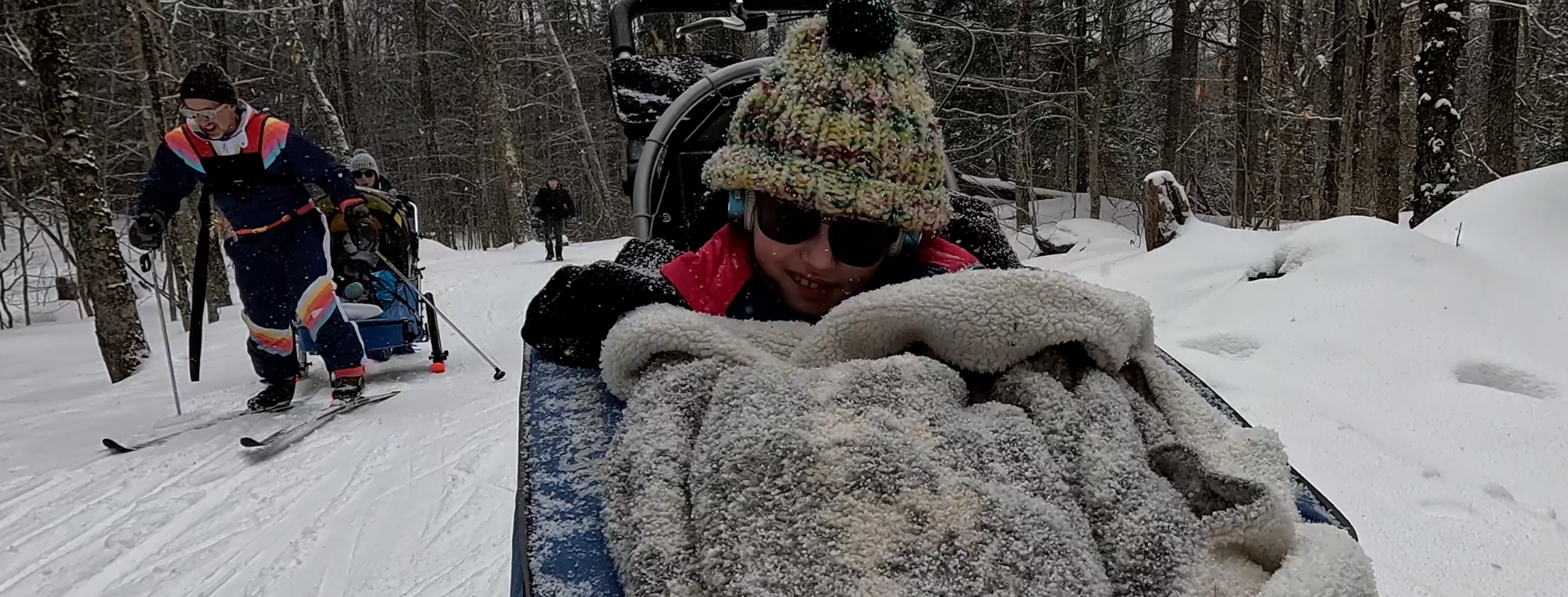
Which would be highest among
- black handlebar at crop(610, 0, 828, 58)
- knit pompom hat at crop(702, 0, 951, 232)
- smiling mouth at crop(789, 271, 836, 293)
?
black handlebar at crop(610, 0, 828, 58)

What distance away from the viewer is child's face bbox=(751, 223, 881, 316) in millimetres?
1435

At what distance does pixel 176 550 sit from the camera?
2.61 metres

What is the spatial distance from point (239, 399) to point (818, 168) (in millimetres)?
4237

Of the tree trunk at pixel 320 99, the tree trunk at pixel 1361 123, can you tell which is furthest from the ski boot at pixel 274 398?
the tree trunk at pixel 1361 123

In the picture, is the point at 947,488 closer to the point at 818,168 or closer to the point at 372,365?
the point at 818,168

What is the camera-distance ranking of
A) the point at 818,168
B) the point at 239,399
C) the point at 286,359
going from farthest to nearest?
the point at 239,399
the point at 286,359
the point at 818,168

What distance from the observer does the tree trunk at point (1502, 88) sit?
870cm

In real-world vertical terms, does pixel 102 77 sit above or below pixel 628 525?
above

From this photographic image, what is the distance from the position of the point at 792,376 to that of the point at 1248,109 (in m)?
13.1

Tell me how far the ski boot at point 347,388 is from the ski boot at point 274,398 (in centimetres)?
20

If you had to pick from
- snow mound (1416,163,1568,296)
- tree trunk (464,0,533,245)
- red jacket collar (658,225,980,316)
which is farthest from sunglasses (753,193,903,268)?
tree trunk (464,0,533,245)

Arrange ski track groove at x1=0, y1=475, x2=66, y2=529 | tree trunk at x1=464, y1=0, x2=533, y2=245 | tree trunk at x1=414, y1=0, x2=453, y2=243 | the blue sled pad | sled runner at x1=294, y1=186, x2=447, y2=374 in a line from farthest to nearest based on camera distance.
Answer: tree trunk at x1=414, y1=0, x2=453, y2=243
tree trunk at x1=464, y1=0, x2=533, y2=245
sled runner at x1=294, y1=186, x2=447, y2=374
ski track groove at x1=0, y1=475, x2=66, y2=529
the blue sled pad

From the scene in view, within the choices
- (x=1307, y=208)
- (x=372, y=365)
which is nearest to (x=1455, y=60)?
(x=372, y=365)

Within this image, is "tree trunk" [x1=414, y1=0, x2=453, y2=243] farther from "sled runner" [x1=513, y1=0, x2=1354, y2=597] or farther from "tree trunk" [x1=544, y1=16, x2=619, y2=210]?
"sled runner" [x1=513, y1=0, x2=1354, y2=597]
